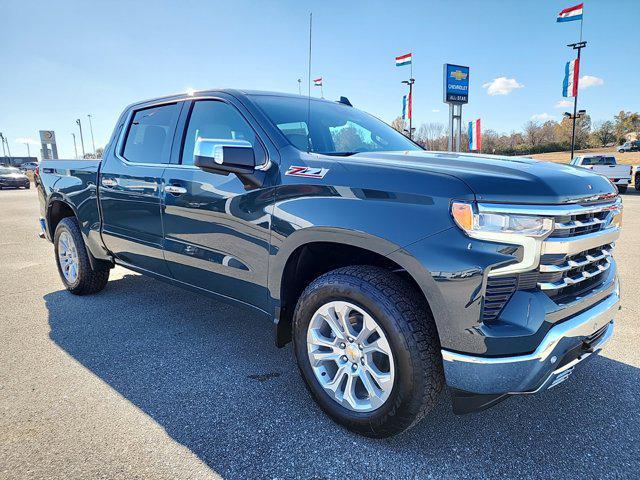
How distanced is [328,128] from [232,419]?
1977 mm

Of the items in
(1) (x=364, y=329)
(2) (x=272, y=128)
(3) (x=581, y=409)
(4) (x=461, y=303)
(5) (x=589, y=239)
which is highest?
(2) (x=272, y=128)

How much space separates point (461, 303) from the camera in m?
1.90

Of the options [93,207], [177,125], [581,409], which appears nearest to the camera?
[581,409]

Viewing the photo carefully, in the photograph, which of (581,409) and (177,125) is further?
(177,125)

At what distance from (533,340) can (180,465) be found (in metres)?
1.71

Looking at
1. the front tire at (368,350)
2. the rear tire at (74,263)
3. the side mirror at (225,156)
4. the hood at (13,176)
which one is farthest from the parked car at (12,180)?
the front tire at (368,350)

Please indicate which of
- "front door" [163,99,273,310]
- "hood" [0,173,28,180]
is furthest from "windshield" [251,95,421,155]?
"hood" [0,173,28,180]

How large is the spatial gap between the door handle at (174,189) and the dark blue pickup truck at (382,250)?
2cm

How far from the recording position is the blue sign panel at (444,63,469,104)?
75.0 feet

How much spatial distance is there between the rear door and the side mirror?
0.89 m

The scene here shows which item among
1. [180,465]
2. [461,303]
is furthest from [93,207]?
[461,303]

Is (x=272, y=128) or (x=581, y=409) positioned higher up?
(x=272, y=128)

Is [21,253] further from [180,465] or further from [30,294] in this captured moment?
[180,465]

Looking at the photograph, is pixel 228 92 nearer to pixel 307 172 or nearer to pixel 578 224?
pixel 307 172
